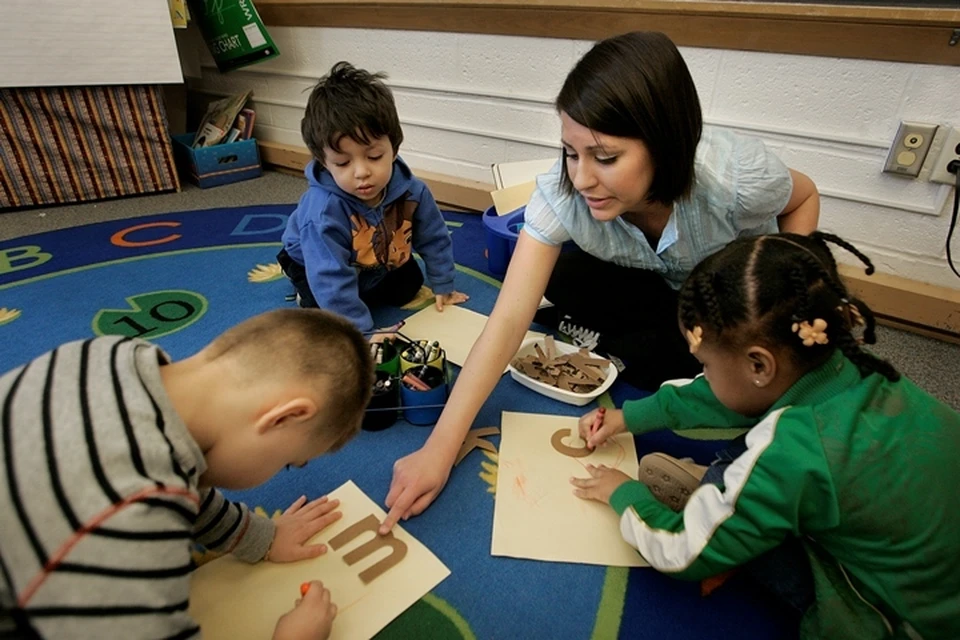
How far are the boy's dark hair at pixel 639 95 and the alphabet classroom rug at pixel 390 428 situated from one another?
0.48 metres

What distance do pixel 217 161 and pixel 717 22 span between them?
5.68ft

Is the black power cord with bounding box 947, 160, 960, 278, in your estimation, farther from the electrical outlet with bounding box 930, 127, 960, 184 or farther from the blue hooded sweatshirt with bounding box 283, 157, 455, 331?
the blue hooded sweatshirt with bounding box 283, 157, 455, 331

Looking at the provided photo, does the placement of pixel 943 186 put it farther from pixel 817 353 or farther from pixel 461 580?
pixel 461 580

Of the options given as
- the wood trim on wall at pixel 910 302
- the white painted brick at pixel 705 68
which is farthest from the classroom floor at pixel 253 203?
the white painted brick at pixel 705 68

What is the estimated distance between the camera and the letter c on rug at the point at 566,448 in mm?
889

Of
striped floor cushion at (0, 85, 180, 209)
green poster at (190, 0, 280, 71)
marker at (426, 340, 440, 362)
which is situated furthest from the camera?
green poster at (190, 0, 280, 71)

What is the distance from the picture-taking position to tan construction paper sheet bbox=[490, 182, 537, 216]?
1376mm

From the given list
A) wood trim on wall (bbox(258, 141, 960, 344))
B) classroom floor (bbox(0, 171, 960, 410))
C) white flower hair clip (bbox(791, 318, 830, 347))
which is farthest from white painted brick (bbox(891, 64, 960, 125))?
white flower hair clip (bbox(791, 318, 830, 347))

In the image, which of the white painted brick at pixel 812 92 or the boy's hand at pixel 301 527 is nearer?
the boy's hand at pixel 301 527

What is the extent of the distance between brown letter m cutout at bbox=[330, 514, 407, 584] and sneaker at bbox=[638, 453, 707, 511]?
0.36 meters

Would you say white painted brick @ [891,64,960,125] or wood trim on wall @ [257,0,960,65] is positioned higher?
wood trim on wall @ [257,0,960,65]

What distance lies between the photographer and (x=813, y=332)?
1.81 ft

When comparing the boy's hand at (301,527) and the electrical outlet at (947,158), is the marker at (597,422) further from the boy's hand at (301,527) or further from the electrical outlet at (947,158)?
the electrical outlet at (947,158)

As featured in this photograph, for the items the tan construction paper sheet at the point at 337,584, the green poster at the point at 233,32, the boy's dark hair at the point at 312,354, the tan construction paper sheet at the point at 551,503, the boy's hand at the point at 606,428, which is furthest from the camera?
the green poster at the point at 233,32
